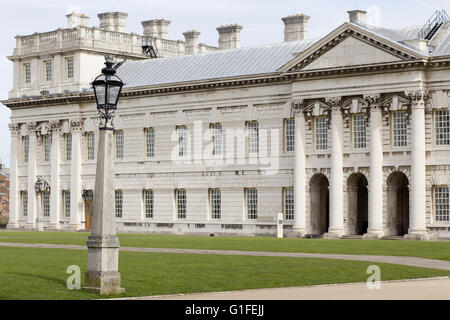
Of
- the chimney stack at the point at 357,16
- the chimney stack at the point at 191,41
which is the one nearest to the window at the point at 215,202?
the chimney stack at the point at 357,16

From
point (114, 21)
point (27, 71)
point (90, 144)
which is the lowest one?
point (90, 144)

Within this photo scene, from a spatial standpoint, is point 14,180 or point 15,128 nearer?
point 15,128

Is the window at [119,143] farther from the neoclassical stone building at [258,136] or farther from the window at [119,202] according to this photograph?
the window at [119,202]

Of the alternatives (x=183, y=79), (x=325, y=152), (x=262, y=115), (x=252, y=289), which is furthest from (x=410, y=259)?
(x=183, y=79)

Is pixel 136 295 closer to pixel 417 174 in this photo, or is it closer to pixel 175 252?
pixel 175 252

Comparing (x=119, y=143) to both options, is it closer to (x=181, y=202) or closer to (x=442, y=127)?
(x=181, y=202)

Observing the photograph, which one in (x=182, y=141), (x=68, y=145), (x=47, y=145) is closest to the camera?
(x=182, y=141)

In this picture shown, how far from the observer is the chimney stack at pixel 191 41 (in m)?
87.3

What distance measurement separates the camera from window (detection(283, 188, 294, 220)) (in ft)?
220

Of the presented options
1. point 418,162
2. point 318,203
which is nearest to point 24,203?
point 318,203

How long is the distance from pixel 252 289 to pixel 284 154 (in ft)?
138

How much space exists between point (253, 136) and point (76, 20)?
2086cm

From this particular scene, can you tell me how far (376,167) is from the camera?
61.3 m

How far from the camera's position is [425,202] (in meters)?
59.8
